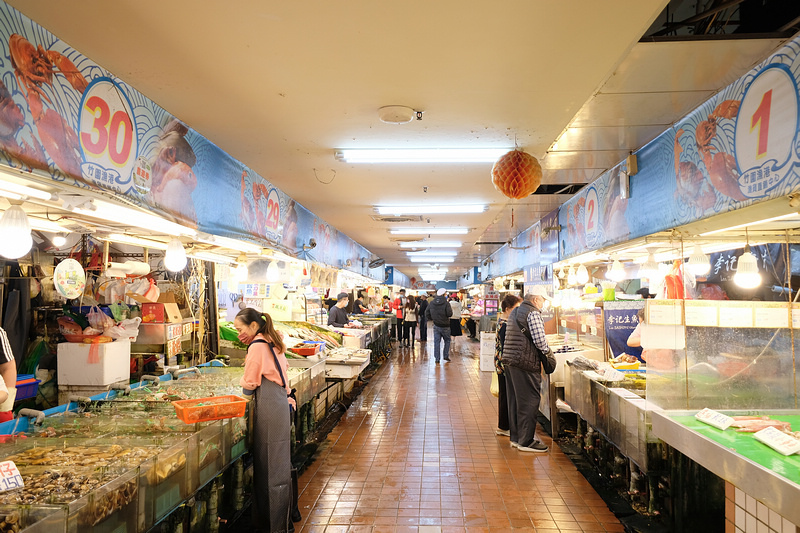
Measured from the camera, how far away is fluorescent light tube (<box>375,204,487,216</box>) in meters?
8.87

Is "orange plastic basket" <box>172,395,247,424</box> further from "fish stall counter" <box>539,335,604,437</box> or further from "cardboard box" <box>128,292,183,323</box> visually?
"fish stall counter" <box>539,335,604,437</box>

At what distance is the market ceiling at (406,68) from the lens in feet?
9.16

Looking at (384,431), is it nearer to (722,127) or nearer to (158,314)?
(158,314)

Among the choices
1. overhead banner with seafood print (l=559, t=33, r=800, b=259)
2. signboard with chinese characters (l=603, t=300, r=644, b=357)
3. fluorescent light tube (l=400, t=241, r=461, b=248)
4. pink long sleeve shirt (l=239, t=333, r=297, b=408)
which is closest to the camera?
overhead banner with seafood print (l=559, t=33, r=800, b=259)

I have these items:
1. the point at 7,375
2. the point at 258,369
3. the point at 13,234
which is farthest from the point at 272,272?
the point at 13,234

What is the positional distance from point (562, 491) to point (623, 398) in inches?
46.9

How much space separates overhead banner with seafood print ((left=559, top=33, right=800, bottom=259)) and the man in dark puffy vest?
1.58 metres

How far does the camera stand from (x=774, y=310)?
3.79m

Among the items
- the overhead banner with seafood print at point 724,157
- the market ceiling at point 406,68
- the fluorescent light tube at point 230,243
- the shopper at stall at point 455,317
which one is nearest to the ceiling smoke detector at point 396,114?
the market ceiling at point 406,68

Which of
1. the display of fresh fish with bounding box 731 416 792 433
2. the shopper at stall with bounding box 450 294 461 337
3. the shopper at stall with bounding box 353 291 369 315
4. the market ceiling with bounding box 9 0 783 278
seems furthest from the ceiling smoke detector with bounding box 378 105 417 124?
the shopper at stall with bounding box 450 294 461 337

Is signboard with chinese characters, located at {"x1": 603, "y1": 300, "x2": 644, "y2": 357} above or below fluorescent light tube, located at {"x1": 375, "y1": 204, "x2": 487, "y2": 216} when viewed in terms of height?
below

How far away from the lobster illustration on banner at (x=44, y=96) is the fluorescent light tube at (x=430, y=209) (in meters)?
5.94

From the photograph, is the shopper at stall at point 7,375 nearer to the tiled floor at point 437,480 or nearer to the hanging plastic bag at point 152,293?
the hanging plastic bag at point 152,293

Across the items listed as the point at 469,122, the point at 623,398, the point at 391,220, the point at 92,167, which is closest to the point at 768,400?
the point at 623,398
